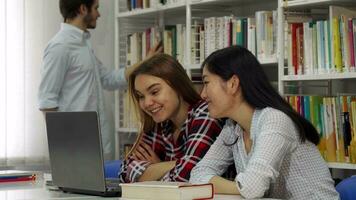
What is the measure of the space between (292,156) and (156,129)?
0.79m

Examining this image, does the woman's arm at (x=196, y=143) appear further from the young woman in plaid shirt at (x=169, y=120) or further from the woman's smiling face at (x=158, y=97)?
the woman's smiling face at (x=158, y=97)

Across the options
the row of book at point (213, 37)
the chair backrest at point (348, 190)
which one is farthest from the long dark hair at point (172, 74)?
the row of book at point (213, 37)

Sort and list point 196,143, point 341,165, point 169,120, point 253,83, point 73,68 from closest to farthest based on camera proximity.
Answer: point 253,83 → point 196,143 → point 169,120 → point 341,165 → point 73,68

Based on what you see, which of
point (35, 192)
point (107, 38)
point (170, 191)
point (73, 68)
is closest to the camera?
point (170, 191)

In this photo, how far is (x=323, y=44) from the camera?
10.7 ft

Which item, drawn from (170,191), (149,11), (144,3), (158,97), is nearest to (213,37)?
(149,11)

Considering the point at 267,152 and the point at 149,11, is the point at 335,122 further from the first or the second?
the point at 149,11

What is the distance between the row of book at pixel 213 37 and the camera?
11.7ft

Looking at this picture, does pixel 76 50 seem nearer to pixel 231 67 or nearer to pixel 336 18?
pixel 336 18

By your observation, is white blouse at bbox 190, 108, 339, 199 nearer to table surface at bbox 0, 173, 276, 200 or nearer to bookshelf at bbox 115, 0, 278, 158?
table surface at bbox 0, 173, 276, 200

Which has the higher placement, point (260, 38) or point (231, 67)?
point (260, 38)

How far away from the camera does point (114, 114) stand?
16.3 feet

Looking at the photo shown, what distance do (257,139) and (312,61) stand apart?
140 cm

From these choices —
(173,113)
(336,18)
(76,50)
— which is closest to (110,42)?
(76,50)
